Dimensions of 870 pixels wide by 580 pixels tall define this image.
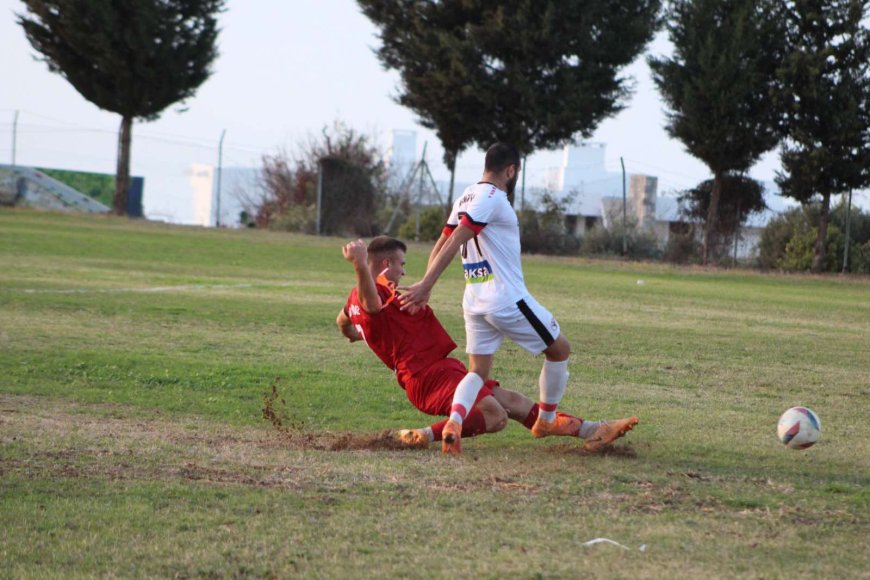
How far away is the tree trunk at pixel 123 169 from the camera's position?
40.5 meters

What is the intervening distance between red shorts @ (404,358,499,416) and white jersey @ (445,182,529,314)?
0.42 metres

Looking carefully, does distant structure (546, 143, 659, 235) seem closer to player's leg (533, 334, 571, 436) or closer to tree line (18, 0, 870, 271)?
tree line (18, 0, 870, 271)

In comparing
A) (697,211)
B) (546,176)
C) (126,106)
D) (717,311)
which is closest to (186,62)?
(126,106)

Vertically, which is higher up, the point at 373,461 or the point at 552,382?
the point at 552,382

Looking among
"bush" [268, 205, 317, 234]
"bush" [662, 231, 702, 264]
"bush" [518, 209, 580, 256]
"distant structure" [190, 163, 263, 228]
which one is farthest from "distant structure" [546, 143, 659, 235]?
"distant structure" [190, 163, 263, 228]

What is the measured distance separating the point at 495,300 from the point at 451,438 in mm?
783

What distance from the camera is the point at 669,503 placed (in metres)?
5.16

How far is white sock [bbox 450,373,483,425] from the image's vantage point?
20.7 ft

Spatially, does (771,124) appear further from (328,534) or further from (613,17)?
(328,534)

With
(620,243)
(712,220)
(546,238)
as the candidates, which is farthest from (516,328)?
(546,238)

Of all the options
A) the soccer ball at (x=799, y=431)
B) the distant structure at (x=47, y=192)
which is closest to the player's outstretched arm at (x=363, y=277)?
the soccer ball at (x=799, y=431)

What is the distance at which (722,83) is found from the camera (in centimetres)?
3306

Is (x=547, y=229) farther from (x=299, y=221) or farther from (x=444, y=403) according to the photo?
(x=444, y=403)

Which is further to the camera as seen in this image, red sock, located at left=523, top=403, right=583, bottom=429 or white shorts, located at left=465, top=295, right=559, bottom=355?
red sock, located at left=523, top=403, right=583, bottom=429
